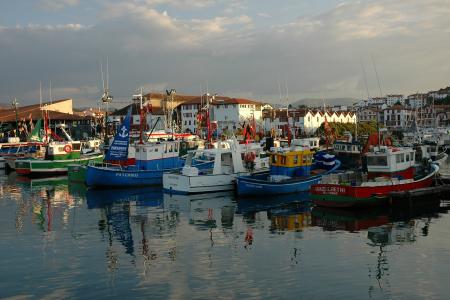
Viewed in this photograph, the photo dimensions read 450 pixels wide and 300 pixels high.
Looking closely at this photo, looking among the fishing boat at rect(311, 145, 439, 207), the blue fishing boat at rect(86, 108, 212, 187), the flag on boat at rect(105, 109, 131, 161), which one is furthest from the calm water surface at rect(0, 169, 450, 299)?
the flag on boat at rect(105, 109, 131, 161)

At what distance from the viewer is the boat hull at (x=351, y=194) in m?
26.2

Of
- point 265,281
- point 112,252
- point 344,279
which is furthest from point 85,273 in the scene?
point 344,279

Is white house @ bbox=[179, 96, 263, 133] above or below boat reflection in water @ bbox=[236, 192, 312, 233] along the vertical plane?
above

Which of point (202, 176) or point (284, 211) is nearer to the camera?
point (284, 211)

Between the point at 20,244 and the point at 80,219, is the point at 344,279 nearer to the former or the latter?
the point at 20,244

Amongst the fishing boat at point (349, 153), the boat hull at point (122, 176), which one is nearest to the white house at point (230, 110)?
the fishing boat at point (349, 153)

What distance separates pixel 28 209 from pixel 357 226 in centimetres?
1814

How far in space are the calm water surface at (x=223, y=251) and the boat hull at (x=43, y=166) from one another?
19.1 metres

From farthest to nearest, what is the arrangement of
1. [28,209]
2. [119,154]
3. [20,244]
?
1. [119,154]
2. [28,209]
3. [20,244]

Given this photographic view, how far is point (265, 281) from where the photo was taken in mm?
15016

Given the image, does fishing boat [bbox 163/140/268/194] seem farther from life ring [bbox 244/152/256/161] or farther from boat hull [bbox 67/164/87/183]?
boat hull [bbox 67/164/87/183]

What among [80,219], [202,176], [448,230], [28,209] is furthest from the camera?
[202,176]

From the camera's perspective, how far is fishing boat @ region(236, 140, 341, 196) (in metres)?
31.5

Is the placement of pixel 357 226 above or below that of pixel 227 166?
below
